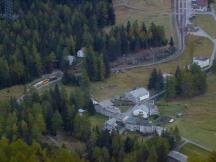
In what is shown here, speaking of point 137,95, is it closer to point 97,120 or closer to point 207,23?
point 97,120

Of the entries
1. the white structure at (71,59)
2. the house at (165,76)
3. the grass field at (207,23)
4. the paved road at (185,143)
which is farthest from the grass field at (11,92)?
the grass field at (207,23)

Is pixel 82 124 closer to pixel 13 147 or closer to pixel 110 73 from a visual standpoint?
pixel 13 147

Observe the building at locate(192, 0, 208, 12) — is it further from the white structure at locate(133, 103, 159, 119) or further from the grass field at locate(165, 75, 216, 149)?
the white structure at locate(133, 103, 159, 119)

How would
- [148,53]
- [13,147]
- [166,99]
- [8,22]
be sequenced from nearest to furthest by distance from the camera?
[13,147] → [166,99] → [148,53] → [8,22]

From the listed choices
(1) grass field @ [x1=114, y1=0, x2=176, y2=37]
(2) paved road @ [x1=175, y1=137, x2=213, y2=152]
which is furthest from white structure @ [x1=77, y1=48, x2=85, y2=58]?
(2) paved road @ [x1=175, y1=137, x2=213, y2=152]

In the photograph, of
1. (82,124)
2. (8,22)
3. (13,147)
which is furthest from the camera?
(8,22)

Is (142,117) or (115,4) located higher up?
(115,4)

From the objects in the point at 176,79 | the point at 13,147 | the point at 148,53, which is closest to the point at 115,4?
the point at 148,53
